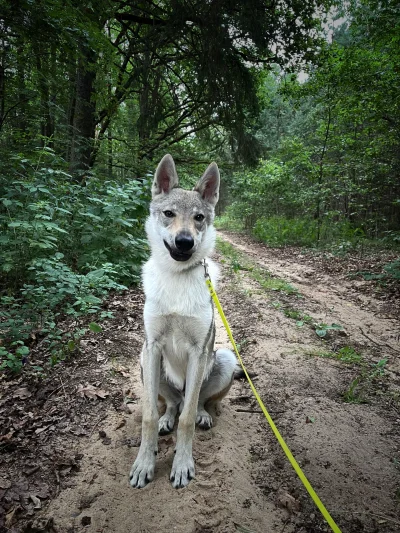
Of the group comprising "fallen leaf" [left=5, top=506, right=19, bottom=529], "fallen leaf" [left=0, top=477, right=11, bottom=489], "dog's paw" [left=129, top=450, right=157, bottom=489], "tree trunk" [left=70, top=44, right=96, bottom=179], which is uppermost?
"tree trunk" [left=70, top=44, right=96, bottom=179]

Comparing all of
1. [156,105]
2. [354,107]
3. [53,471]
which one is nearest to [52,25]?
[53,471]

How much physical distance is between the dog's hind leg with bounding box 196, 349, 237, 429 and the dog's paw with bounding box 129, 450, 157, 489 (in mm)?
671

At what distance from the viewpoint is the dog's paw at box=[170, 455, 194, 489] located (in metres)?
2.33

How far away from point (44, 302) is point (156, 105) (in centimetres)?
841

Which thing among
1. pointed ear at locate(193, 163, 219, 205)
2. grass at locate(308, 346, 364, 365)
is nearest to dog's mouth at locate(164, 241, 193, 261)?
pointed ear at locate(193, 163, 219, 205)

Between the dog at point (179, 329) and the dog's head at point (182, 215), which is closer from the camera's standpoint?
the dog at point (179, 329)

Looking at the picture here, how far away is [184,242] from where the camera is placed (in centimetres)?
264

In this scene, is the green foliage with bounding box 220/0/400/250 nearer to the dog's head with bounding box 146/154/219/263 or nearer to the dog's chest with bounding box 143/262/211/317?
the dog's head with bounding box 146/154/219/263

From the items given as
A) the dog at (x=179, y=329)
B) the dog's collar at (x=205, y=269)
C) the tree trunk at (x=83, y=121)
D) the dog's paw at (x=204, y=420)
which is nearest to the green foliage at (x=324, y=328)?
the dog at (x=179, y=329)

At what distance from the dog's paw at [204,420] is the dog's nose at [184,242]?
1.76m

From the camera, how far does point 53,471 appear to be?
2373 mm

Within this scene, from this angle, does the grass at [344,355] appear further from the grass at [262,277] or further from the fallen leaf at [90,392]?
the fallen leaf at [90,392]

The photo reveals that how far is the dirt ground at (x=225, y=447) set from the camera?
2.07 meters

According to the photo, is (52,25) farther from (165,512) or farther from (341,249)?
(341,249)
